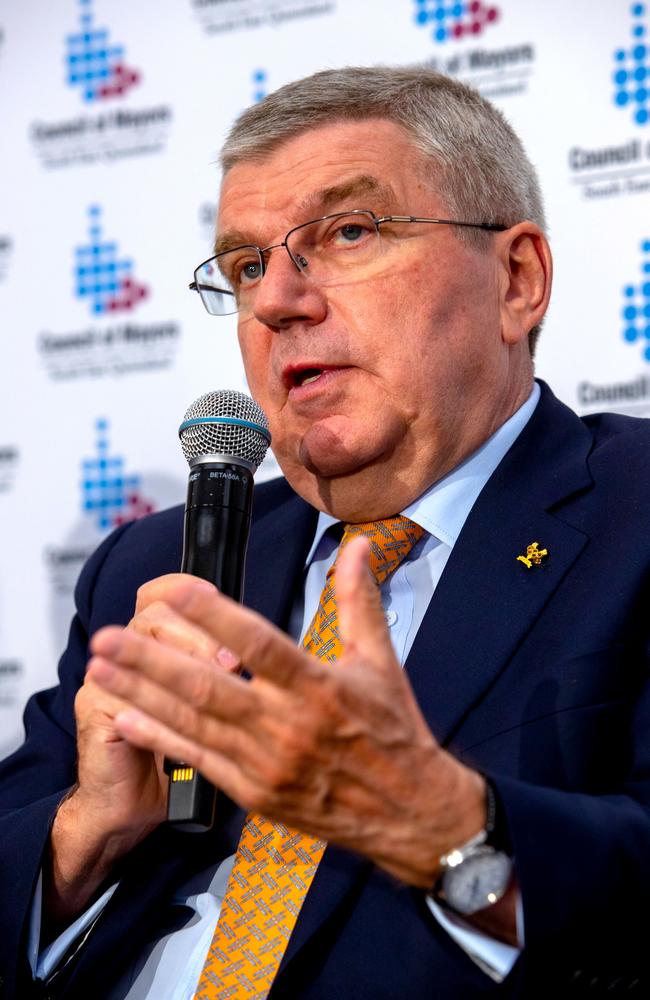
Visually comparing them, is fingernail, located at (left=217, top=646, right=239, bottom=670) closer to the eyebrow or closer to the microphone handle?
the microphone handle

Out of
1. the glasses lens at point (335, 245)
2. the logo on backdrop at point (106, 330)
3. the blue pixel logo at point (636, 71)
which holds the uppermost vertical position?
the blue pixel logo at point (636, 71)

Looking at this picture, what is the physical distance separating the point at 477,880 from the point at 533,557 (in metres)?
0.70

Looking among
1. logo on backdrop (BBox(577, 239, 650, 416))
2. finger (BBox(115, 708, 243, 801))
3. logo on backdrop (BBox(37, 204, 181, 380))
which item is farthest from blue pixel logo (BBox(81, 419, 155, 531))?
finger (BBox(115, 708, 243, 801))

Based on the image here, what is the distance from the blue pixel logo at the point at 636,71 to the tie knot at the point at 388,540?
123cm

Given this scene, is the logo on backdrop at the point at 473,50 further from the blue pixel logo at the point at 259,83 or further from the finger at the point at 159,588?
the finger at the point at 159,588

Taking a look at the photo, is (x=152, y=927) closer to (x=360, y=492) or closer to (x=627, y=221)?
(x=360, y=492)

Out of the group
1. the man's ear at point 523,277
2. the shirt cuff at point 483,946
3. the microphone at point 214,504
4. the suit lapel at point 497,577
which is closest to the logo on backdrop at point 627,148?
the man's ear at point 523,277

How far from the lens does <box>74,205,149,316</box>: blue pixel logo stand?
126 inches

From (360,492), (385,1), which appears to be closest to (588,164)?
(385,1)

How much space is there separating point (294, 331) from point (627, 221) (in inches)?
39.5

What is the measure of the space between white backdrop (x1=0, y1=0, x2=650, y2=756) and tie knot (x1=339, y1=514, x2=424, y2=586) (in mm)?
774

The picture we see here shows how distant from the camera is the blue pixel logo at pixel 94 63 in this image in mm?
3271

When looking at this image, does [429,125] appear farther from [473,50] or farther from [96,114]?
[96,114]

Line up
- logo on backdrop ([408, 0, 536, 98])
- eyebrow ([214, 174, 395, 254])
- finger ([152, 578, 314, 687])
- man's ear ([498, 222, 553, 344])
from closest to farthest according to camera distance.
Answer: finger ([152, 578, 314, 687]) → eyebrow ([214, 174, 395, 254]) → man's ear ([498, 222, 553, 344]) → logo on backdrop ([408, 0, 536, 98])
